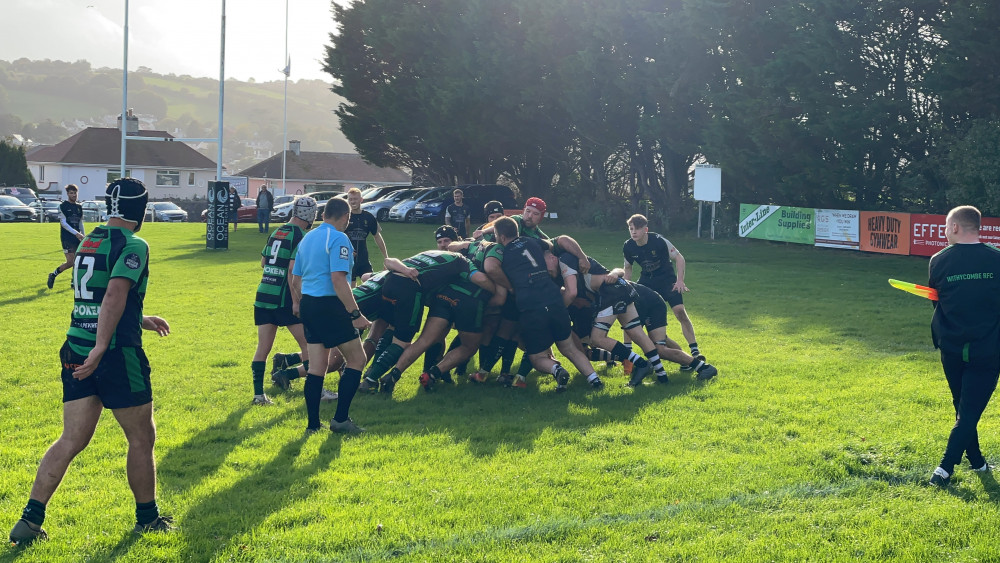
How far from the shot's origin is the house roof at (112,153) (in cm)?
7512

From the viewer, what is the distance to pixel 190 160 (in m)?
78.3

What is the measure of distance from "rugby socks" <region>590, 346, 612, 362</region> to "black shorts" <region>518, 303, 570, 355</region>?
1.13m

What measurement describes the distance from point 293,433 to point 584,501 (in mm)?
2803

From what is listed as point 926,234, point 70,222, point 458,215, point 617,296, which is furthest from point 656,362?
point 926,234

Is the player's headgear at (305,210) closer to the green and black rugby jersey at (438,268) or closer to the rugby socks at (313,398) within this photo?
the green and black rugby jersey at (438,268)

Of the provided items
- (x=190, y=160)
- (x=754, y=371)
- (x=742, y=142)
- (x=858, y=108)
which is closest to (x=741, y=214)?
(x=742, y=142)

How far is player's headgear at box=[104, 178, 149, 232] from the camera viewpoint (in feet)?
16.4

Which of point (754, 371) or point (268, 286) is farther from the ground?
point (268, 286)

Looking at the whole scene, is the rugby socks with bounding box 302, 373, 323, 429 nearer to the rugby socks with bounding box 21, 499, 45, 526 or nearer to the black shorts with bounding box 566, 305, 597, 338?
the rugby socks with bounding box 21, 499, 45, 526

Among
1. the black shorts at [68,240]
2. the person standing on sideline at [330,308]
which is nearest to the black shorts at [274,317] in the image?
the person standing on sideline at [330,308]

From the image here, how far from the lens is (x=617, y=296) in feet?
31.2

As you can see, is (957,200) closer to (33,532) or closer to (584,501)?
(584,501)

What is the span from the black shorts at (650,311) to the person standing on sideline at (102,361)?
5.95 meters

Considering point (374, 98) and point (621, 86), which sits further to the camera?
point (374, 98)
